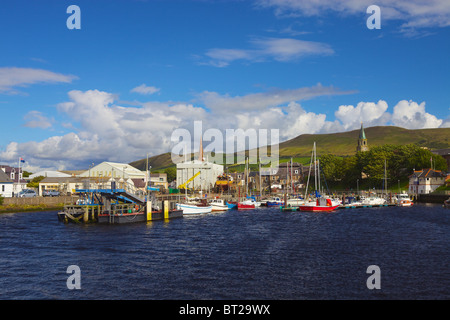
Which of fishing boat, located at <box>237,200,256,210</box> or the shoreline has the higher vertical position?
the shoreline

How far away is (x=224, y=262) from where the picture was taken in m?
34.5

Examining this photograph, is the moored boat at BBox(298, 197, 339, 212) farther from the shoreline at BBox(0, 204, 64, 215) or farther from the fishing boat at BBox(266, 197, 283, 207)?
the shoreline at BBox(0, 204, 64, 215)

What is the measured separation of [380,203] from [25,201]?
95.2m

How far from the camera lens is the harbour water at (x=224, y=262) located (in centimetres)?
2570

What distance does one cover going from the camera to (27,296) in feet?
80.7

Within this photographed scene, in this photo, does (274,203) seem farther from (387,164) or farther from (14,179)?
(14,179)

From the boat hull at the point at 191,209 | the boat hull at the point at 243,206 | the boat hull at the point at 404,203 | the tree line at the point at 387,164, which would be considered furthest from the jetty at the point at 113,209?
the tree line at the point at 387,164

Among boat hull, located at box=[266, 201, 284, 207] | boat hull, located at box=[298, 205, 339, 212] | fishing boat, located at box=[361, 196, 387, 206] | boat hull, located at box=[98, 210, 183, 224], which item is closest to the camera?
boat hull, located at box=[98, 210, 183, 224]

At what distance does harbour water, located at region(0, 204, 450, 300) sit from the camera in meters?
25.7

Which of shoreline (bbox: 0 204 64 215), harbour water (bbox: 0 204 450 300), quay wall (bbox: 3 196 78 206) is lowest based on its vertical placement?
harbour water (bbox: 0 204 450 300)

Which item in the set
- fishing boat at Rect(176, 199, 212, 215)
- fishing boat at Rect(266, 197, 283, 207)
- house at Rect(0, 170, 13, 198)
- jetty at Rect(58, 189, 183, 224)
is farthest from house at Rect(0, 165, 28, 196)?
fishing boat at Rect(266, 197, 283, 207)
